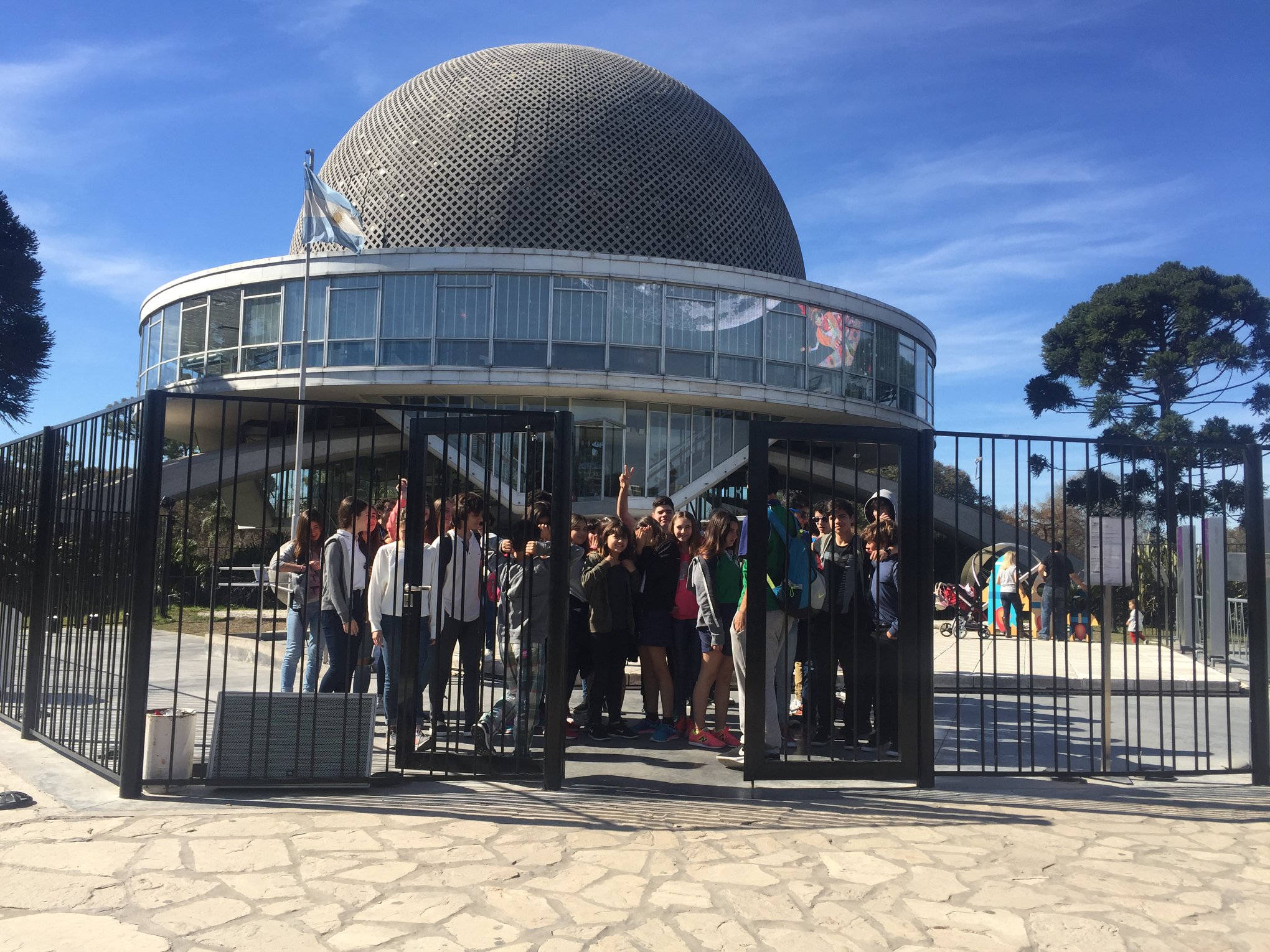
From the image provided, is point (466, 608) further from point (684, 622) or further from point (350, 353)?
point (350, 353)

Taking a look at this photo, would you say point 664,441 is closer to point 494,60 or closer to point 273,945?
point 494,60

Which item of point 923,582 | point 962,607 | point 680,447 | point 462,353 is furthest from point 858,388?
point 923,582

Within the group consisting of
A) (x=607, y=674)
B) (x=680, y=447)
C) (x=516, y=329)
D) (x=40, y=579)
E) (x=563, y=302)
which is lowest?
(x=607, y=674)

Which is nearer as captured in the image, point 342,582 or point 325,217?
point 342,582

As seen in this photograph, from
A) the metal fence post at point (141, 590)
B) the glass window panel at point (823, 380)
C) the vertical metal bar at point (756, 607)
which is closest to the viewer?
the metal fence post at point (141, 590)

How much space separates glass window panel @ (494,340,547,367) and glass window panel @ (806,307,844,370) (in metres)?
7.24

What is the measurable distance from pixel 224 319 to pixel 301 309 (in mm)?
2497

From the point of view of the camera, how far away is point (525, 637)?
17.6ft

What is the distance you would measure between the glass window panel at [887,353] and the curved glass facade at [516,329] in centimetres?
170

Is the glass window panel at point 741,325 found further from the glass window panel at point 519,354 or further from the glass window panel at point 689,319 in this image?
the glass window panel at point 519,354

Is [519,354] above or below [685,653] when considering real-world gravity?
above

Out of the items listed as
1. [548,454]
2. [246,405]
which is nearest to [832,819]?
[548,454]

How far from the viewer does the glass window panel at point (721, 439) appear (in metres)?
25.8

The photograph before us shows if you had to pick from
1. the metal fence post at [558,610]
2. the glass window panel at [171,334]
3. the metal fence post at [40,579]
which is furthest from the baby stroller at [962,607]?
the glass window panel at [171,334]
